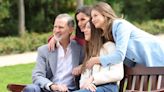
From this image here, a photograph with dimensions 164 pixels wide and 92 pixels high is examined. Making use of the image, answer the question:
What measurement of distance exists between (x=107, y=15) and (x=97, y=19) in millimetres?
105

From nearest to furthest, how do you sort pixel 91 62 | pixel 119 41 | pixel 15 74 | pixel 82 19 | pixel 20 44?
pixel 119 41
pixel 91 62
pixel 82 19
pixel 15 74
pixel 20 44

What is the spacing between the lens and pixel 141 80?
16.5ft

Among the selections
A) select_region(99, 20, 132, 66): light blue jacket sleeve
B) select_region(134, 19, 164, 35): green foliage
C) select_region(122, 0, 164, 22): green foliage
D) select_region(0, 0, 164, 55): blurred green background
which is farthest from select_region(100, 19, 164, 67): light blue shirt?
select_region(122, 0, 164, 22): green foliage

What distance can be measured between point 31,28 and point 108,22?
15103 millimetres

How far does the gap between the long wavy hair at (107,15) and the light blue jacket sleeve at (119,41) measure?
9 cm

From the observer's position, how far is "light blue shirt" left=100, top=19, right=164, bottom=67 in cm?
476

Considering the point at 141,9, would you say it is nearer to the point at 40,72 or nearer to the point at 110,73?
the point at 40,72

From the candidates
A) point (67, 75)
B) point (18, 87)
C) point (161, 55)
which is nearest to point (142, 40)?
point (161, 55)

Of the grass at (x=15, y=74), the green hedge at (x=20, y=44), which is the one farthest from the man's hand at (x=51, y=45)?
the green hedge at (x=20, y=44)

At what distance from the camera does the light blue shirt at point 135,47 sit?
4758 mm

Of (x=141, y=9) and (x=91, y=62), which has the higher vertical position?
(x=91, y=62)

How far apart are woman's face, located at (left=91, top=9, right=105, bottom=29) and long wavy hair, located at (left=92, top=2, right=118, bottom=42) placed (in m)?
0.03

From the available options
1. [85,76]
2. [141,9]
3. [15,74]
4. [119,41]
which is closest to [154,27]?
[141,9]

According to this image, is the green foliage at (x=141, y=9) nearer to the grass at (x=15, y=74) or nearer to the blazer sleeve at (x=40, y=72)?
the grass at (x=15, y=74)
